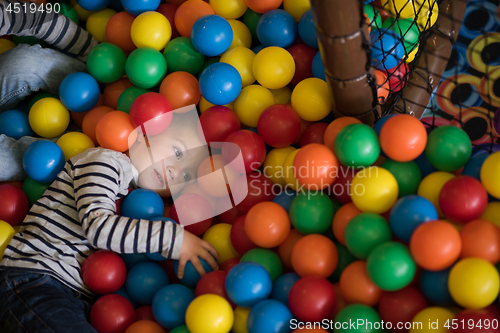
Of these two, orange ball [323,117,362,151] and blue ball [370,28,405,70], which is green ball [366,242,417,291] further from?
blue ball [370,28,405,70]

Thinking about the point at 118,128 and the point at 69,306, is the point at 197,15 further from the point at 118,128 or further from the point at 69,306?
the point at 69,306

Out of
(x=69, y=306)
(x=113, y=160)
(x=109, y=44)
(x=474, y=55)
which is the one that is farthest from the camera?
(x=474, y=55)

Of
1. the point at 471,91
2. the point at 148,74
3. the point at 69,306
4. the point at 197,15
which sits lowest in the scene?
the point at 69,306

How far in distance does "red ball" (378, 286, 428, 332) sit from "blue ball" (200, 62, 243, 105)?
0.80 metres

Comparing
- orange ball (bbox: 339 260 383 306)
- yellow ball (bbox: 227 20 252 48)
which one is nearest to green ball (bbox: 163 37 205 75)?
yellow ball (bbox: 227 20 252 48)

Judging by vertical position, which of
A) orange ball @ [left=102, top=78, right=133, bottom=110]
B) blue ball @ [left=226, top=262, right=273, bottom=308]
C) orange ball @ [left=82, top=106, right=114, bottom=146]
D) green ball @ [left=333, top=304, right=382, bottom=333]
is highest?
orange ball @ [left=102, top=78, right=133, bottom=110]

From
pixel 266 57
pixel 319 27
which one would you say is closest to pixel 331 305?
pixel 319 27

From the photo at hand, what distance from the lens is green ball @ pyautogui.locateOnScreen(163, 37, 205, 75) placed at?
61.5 inches

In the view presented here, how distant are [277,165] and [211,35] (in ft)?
1.68

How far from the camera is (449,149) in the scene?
1069 millimetres

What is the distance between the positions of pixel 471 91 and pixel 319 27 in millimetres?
1194

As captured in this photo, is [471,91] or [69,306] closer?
[69,306]

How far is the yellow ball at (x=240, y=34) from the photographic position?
164cm

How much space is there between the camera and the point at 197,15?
5.10 feet
